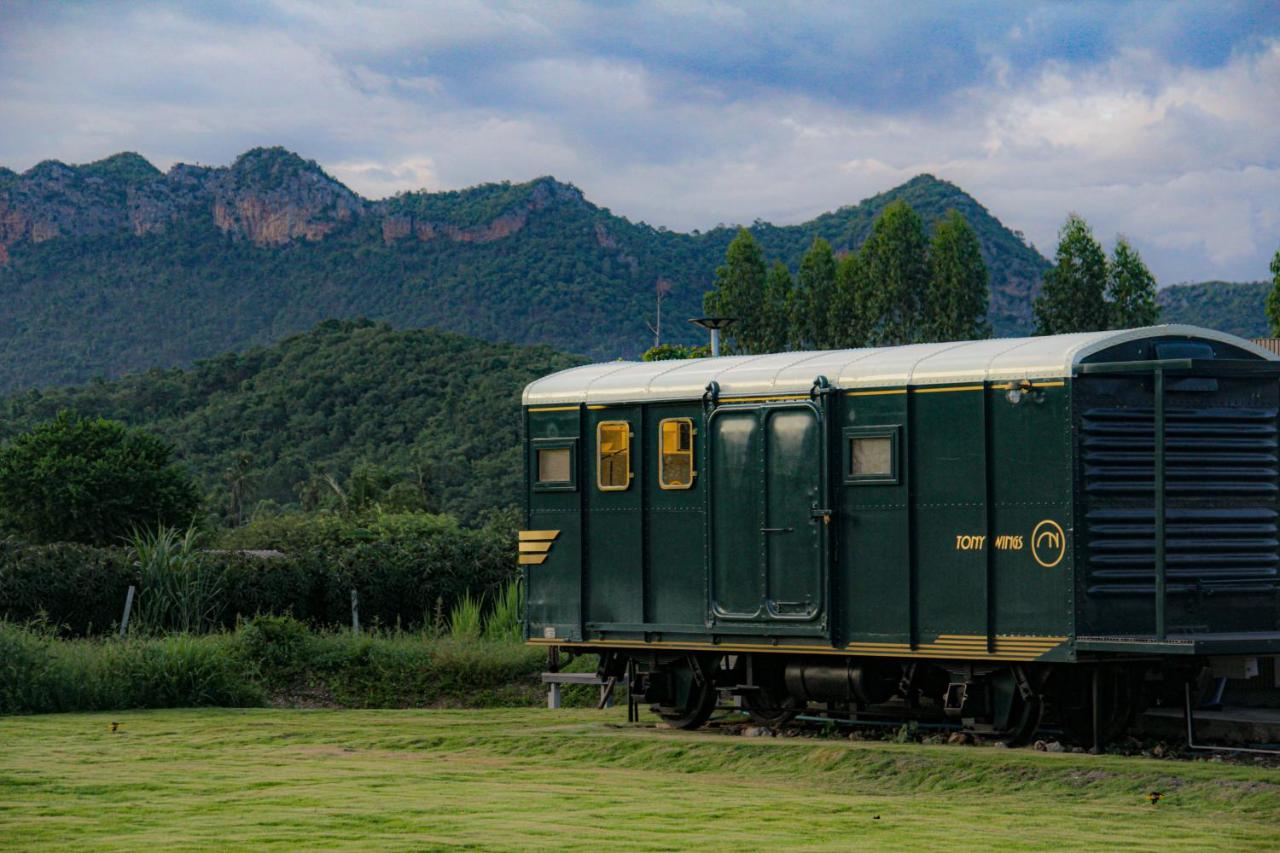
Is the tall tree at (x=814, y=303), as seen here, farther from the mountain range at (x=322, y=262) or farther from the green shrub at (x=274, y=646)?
the green shrub at (x=274, y=646)

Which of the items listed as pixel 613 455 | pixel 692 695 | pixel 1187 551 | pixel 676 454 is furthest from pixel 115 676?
pixel 1187 551

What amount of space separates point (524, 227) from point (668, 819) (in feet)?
311

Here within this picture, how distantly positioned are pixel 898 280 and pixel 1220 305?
36794mm

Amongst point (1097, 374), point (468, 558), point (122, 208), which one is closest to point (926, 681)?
point (1097, 374)

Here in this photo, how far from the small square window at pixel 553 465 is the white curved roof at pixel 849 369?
483 millimetres

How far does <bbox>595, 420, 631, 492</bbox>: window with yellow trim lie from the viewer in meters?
16.8

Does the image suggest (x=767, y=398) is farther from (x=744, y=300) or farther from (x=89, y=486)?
(x=744, y=300)

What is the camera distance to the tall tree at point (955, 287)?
2180 inches

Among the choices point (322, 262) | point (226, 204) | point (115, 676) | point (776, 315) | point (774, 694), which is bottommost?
point (115, 676)

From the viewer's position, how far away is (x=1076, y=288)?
2080 inches

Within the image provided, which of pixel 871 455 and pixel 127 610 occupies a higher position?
pixel 871 455

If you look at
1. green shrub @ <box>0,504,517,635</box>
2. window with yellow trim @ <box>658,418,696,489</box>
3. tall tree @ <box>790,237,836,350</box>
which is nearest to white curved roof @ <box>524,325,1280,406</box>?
window with yellow trim @ <box>658,418,696,489</box>

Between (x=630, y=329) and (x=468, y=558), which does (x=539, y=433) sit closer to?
(x=468, y=558)

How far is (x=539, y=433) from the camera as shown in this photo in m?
17.6
